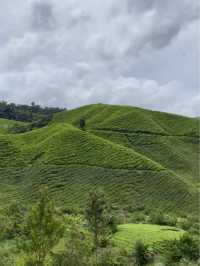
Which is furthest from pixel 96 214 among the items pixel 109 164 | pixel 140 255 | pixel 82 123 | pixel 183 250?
pixel 82 123

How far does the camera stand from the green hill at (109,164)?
89938 mm

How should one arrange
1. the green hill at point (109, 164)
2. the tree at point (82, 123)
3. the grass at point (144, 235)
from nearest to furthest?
the grass at point (144, 235), the green hill at point (109, 164), the tree at point (82, 123)

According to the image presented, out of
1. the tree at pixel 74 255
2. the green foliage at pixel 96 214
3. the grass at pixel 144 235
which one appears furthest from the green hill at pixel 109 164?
the tree at pixel 74 255

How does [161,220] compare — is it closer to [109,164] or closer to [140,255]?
[140,255]

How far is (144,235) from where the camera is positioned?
2264 inches

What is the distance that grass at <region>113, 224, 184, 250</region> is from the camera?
5483cm

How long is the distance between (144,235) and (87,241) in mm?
20414

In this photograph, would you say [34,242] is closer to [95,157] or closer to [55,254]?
[55,254]

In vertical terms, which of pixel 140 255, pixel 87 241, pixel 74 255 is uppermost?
pixel 74 255

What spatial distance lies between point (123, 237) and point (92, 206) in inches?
363

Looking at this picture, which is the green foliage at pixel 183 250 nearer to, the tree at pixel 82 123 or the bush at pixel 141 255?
the bush at pixel 141 255

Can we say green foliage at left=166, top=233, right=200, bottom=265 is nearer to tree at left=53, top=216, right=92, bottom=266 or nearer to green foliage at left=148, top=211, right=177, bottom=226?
tree at left=53, top=216, right=92, bottom=266

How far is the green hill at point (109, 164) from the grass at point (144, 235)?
925 inches

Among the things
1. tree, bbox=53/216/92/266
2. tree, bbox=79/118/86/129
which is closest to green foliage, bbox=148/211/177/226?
tree, bbox=53/216/92/266
